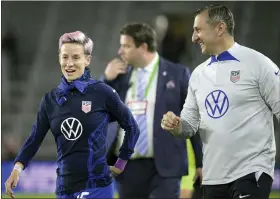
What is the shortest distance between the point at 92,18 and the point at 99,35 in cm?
98

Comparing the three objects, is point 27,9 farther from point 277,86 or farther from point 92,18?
point 277,86

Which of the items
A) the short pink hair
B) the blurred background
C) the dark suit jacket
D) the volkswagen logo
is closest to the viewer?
the volkswagen logo

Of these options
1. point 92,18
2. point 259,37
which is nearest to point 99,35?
point 92,18

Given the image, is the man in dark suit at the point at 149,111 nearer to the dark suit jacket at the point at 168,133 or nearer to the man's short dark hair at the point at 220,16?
the dark suit jacket at the point at 168,133

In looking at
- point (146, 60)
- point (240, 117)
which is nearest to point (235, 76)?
point (240, 117)

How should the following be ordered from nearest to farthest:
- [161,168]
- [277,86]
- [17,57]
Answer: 1. [277,86]
2. [161,168]
3. [17,57]

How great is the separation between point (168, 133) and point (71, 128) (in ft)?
6.19

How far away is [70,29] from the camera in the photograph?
684 inches

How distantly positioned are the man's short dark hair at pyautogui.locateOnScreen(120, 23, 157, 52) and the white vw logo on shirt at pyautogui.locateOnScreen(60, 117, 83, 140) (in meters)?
2.05

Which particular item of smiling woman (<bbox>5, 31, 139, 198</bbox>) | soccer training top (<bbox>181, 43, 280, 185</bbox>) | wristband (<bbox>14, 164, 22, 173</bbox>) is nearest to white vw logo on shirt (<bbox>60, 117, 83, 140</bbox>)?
smiling woman (<bbox>5, 31, 139, 198</bbox>)

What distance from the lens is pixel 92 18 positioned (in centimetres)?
1756

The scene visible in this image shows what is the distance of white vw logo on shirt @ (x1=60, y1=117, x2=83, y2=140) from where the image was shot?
4699 mm

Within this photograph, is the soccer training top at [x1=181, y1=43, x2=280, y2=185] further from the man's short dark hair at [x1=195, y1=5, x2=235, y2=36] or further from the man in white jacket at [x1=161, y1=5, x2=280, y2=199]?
the man's short dark hair at [x1=195, y1=5, x2=235, y2=36]

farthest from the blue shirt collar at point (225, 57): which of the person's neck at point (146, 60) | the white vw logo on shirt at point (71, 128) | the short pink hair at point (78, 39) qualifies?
the person's neck at point (146, 60)
